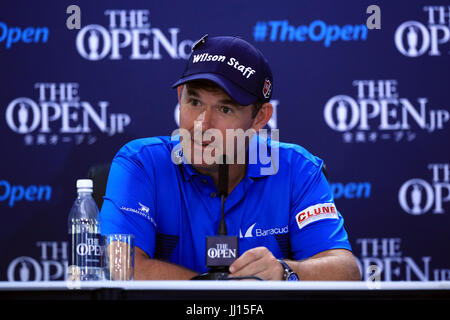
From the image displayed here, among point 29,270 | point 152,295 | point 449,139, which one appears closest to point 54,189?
point 29,270

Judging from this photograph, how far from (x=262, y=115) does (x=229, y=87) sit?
0.26 meters

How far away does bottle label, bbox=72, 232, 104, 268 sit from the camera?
1288mm

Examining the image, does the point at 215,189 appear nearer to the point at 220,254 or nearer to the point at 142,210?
the point at 142,210

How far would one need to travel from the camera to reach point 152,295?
2.76ft

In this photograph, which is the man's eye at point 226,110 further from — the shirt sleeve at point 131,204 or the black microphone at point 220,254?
the black microphone at point 220,254

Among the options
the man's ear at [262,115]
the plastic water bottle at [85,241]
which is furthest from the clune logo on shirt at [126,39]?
the plastic water bottle at [85,241]

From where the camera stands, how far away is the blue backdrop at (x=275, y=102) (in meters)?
2.89

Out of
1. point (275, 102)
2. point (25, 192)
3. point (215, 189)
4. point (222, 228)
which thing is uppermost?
point (275, 102)

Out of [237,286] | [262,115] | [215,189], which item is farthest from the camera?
[262,115]

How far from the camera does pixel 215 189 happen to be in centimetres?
188

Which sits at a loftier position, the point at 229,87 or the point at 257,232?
the point at 229,87

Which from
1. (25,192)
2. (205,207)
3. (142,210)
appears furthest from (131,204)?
(25,192)

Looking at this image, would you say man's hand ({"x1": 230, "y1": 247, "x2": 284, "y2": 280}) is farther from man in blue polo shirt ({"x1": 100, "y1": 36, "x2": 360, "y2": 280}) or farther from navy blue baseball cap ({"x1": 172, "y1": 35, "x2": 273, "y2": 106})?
navy blue baseball cap ({"x1": 172, "y1": 35, "x2": 273, "y2": 106})

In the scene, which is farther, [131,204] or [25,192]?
[25,192]
